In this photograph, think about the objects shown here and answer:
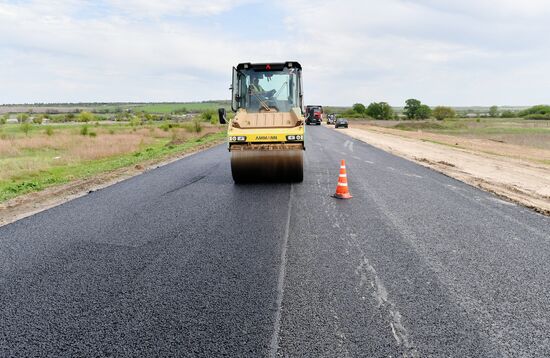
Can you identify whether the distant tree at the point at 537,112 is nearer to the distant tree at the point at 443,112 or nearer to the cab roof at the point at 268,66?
the distant tree at the point at 443,112

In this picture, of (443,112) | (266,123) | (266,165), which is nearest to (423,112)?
(443,112)

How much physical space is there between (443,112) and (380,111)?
66.9 ft

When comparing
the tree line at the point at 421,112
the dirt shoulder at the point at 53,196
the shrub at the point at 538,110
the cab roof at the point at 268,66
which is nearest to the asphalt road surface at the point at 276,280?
the dirt shoulder at the point at 53,196

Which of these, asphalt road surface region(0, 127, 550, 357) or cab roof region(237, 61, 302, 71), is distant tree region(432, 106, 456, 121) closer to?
cab roof region(237, 61, 302, 71)

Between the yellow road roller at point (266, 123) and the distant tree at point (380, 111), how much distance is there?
4952 inches

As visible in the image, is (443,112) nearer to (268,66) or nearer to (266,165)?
(268,66)

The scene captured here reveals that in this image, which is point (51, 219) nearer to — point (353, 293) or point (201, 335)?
point (201, 335)

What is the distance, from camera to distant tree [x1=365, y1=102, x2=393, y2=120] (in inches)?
5148

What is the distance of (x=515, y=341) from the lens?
3113 mm

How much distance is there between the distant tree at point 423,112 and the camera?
12212 centimetres

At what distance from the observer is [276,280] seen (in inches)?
166

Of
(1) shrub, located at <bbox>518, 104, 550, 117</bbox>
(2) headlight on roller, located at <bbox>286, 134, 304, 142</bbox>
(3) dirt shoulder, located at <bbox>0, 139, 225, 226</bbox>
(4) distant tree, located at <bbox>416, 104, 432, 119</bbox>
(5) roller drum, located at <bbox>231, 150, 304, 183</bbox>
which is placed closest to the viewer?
(3) dirt shoulder, located at <bbox>0, 139, 225, 226</bbox>

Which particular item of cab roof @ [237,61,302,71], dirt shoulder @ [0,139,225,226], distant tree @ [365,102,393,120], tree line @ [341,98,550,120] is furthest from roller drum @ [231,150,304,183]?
distant tree @ [365,102,393,120]

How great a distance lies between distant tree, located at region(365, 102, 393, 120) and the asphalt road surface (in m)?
129
